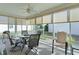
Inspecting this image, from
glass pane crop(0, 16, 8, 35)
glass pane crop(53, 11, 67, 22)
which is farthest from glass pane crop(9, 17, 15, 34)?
glass pane crop(53, 11, 67, 22)

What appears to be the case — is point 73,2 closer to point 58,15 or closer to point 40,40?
point 58,15

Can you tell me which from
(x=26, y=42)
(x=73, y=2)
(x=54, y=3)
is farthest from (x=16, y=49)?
(x=73, y=2)

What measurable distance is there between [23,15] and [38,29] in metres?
0.48

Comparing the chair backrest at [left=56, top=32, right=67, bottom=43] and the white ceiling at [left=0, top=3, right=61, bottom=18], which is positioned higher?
the white ceiling at [left=0, top=3, right=61, bottom=18]

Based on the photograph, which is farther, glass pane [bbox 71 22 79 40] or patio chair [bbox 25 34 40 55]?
patio chair [bbox 25 34 40 55]

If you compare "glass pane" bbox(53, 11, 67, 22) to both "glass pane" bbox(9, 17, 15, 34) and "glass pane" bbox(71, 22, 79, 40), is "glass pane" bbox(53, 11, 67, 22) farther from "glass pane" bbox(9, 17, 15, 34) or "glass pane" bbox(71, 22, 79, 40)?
"glass pane" bbox(9, 17, 15, 34)

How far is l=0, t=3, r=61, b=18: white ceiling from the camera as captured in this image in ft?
8.97

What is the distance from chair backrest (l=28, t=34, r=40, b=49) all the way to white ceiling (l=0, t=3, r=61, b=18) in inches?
20.3

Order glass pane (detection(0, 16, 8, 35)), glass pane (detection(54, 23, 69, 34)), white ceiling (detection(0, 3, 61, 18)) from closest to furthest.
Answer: white ceiling (detection(0, 3, 61, 18)), glass pane (detection(0, 16, 8, 35)), glass pane (detection(54, 23, 69, 34))

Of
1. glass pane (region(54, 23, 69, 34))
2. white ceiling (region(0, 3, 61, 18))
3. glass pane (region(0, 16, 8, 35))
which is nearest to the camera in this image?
white ceiling (region(0, 3, 61, 18))

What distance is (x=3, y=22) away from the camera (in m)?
2.91

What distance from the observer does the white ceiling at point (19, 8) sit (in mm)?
2734

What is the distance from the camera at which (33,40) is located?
3.07 m
